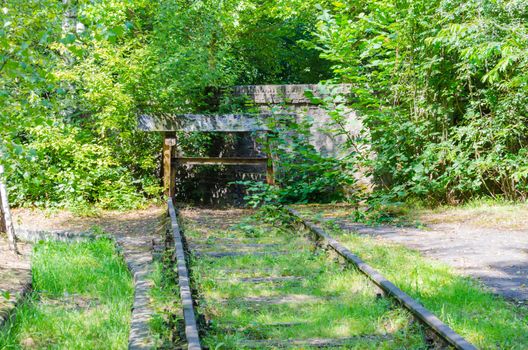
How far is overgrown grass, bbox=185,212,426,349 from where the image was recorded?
14.6 feet

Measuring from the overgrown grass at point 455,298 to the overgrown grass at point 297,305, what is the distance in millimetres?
382

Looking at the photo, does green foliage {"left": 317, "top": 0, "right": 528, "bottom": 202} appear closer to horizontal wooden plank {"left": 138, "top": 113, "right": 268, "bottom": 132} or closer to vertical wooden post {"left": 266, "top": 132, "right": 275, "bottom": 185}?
vertical wooden post {"left": 266, "top": 132, "right": 275, "bottom": 185}

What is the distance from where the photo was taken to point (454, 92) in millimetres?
11195

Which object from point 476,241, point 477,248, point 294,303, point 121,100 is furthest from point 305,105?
point 294,303

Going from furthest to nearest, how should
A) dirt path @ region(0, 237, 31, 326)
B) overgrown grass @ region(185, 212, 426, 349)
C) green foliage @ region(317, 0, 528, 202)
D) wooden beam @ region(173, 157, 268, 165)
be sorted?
wooden beam @ region(173, 157, 268, 165)
green foliage @ region(317, 0, 528, 202)
dirt path @ region(0, 237, 31, 326)
overgrown grass @ region(185, 212, 426, 349)

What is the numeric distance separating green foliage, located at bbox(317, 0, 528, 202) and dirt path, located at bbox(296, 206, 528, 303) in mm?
899

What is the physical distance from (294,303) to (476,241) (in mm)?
3697

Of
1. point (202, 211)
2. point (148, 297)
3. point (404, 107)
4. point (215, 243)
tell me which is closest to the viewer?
point (148, 297)

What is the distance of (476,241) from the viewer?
8125mm

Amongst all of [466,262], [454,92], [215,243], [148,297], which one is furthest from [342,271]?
A: [454,92]

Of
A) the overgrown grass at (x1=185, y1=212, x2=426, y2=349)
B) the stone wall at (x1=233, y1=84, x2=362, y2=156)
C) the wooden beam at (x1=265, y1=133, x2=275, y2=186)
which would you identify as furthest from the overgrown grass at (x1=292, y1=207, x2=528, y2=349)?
the stone wall at (x1=233, y1=84, x2=362, y2=156)

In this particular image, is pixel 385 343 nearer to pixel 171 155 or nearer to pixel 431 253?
pixel 431 253

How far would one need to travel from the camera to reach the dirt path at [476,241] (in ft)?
20.3

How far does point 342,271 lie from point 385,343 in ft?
6.80
